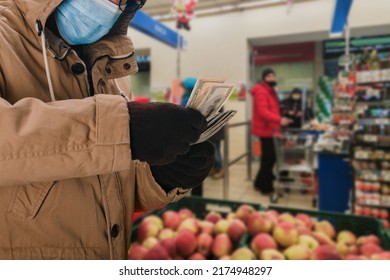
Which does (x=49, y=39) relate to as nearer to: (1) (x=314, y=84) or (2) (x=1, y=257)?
(2) (x=1, y=257)

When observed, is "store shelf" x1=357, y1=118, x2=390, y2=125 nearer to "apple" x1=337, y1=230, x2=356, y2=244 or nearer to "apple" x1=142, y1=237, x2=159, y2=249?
"apple" x1=337, y1=230, x2=356, y2=244

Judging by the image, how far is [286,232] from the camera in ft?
4.35

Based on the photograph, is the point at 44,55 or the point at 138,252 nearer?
the point at 44,55

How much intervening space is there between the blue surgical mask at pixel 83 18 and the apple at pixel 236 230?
106 cm

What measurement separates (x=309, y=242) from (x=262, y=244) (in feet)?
0.65

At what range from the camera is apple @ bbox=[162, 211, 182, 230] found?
1.45 meters

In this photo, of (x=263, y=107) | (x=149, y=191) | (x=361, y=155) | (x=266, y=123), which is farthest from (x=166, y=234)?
(x=266, y=123)

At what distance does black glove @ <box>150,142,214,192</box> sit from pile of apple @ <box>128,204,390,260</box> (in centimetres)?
46

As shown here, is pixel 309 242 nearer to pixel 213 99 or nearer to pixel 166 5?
pixel 213 99

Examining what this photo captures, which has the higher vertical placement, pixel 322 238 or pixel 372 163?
pixel 372 163

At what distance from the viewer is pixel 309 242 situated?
4.12ft

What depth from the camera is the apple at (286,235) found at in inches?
51.2

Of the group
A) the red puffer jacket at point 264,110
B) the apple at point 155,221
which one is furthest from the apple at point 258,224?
the red puffer jacket at point 264,110
